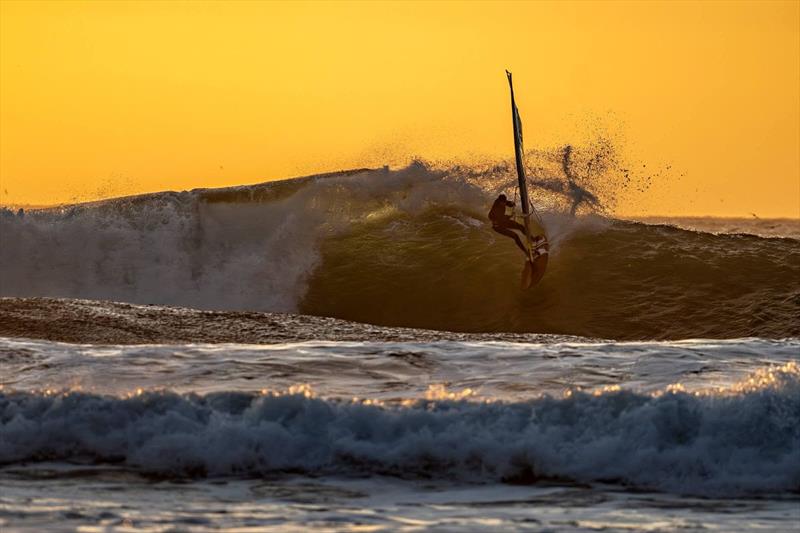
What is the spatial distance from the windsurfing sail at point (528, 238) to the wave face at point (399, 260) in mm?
260

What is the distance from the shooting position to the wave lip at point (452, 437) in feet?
21.9

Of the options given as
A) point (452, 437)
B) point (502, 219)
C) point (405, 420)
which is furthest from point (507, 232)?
point (452, 437)

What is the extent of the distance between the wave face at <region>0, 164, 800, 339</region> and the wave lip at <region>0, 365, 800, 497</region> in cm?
1033

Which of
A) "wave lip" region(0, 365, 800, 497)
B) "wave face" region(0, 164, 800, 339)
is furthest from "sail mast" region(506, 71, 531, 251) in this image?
"wave lip" region(0, 365, 800, 497)

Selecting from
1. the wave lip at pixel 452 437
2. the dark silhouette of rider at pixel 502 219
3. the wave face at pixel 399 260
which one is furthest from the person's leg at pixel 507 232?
the wave lip at pixel 452 437

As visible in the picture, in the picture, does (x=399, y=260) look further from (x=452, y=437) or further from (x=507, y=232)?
(x=452, y=437)

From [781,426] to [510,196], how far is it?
14956 mm

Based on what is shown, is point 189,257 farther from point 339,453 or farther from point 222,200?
point 339,453

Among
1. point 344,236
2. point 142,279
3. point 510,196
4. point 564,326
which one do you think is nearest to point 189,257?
point 142,279

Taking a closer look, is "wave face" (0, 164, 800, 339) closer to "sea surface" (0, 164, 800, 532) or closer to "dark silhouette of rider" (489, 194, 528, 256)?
"sea surface" (0, 164, 800, 532)

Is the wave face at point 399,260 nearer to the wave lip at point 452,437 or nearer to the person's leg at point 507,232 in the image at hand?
the person's leg at point 507,232

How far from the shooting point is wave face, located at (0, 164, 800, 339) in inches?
742

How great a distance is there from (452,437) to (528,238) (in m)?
12.4

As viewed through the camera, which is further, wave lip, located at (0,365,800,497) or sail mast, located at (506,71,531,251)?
sail mast, located at (506,71,531,251)
